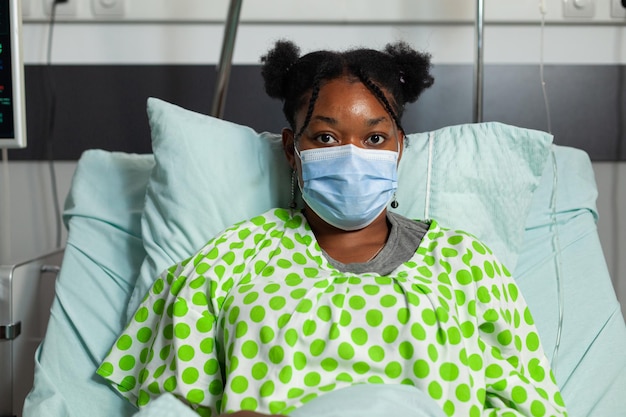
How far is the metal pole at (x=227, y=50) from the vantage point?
1823mm

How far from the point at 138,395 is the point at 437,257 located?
1.93 feet

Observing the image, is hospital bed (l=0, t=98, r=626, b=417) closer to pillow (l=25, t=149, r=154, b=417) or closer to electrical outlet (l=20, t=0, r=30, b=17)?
pillow (l=25, t=149, r=154, b=417)

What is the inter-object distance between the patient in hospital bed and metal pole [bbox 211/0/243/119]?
0.36 meters

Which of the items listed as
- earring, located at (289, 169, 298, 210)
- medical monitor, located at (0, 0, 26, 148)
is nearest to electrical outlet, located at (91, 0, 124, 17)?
medical monitor, located at (0, 0, 26, 148)

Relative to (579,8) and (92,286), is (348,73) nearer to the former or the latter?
(92,286)

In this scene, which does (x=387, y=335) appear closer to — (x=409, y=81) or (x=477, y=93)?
(x=409, y=81)

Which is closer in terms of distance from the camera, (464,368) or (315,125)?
(464,368)

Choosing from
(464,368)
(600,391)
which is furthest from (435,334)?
(600,391)

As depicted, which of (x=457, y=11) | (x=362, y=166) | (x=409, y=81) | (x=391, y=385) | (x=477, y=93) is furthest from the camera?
(x=457, y=11)

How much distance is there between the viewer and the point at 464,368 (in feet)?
3.94

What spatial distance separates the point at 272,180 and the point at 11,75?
21.8 inches

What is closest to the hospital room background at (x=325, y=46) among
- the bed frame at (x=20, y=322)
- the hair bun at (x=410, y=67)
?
the bed frame at (x=20, y=322)

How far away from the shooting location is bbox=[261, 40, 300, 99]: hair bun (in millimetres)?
1508

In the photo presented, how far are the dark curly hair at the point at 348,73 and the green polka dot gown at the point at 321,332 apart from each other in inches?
10.1
